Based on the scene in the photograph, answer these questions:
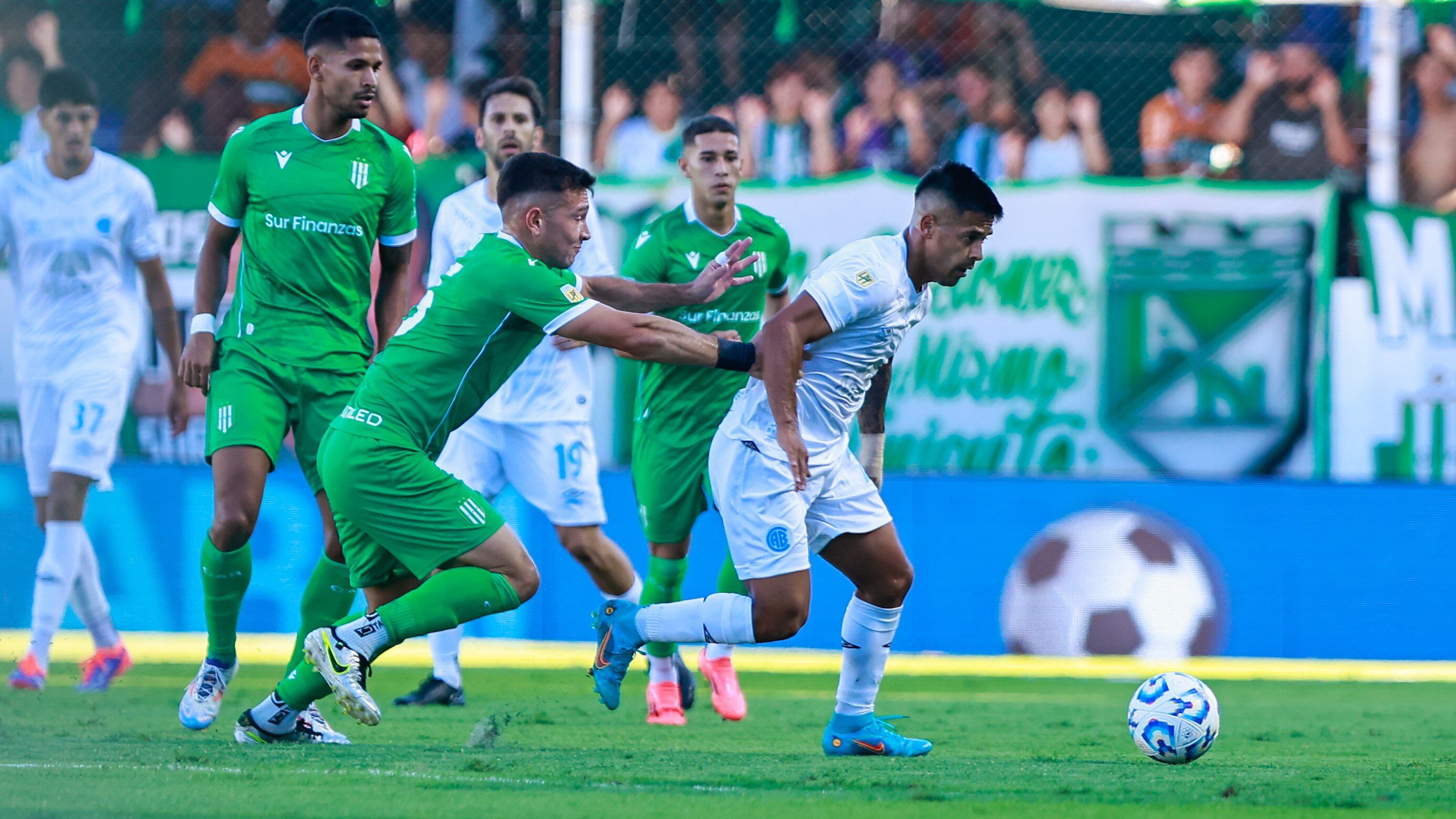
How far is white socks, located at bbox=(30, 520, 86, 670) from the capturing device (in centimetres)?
812

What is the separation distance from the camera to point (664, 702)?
6.96 m

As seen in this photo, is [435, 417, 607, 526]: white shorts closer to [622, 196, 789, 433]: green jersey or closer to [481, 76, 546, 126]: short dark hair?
[622, 196, 789, 433]: green jersey

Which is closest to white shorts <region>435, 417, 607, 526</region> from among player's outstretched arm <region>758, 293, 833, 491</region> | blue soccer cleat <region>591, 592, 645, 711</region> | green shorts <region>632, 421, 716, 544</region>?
green shorts <region>632, 421, 716, 544</region>

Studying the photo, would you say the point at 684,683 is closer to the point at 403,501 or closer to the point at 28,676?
the point at 403,501

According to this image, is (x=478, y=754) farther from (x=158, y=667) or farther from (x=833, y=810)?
(x=158, y=667)

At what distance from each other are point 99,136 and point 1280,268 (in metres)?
8.10

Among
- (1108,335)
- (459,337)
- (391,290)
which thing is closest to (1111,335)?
(1108,335)

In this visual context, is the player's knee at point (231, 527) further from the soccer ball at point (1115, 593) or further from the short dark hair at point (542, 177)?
the soccer ball at point (1115, 593)

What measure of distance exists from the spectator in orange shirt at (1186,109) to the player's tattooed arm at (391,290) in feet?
21.3

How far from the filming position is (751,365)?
5285 mm

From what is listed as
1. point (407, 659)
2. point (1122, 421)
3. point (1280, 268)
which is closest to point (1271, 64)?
point (1280, 268)

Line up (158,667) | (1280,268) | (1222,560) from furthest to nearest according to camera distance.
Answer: (1280,268)
(1222,560)
(158,667)

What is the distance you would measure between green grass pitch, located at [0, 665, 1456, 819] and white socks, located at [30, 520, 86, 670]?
272 mm

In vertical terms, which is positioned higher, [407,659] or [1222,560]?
[1222,560]
